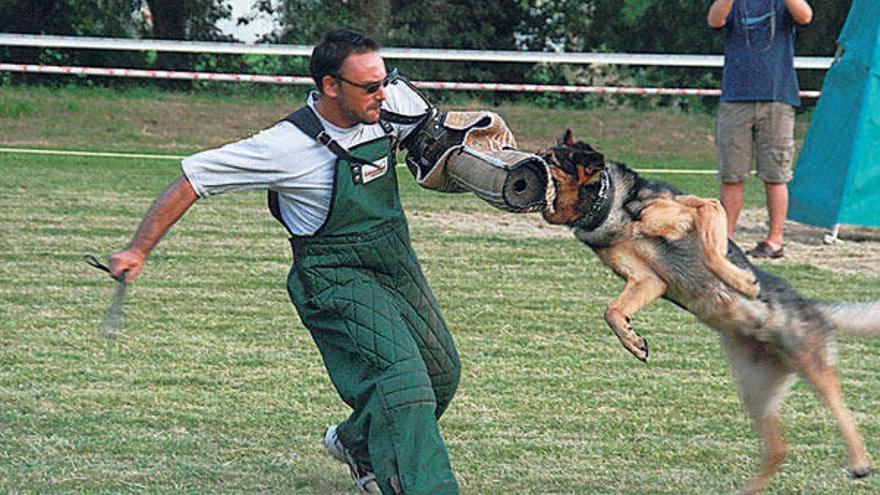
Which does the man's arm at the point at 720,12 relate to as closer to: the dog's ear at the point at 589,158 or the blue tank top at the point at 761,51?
the blue tank top at the point at 761,51

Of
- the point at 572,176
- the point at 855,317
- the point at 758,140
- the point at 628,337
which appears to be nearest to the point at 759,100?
the point at 758,140

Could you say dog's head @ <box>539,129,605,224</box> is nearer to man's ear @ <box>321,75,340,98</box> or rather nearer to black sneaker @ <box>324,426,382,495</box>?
man's ear @ <box>321,75,340,98</box>

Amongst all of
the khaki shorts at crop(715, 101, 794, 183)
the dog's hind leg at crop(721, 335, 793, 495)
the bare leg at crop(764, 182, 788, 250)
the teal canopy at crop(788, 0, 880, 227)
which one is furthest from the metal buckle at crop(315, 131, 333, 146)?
the teal canopy at crop(788, 0, 880, 227)

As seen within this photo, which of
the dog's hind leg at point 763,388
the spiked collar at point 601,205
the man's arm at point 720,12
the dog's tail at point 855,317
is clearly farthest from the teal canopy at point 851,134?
the spiked collar at point 601,205

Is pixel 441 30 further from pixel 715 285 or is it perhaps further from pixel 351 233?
pixel 351 233

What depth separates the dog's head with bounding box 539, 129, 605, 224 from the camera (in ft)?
14.6

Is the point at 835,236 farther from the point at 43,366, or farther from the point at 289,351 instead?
the point at 43,366

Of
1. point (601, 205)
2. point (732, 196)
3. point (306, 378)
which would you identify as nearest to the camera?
point (601, 205)

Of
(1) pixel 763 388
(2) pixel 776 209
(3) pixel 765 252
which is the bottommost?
(3) pixel 765 252

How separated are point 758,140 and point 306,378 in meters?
4.84

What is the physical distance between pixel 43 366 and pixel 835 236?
6605 mm

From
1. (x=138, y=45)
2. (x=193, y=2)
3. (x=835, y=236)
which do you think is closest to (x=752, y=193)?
(x=835, y=236)

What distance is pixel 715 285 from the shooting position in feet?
15.5

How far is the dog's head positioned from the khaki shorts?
538 centimetres
